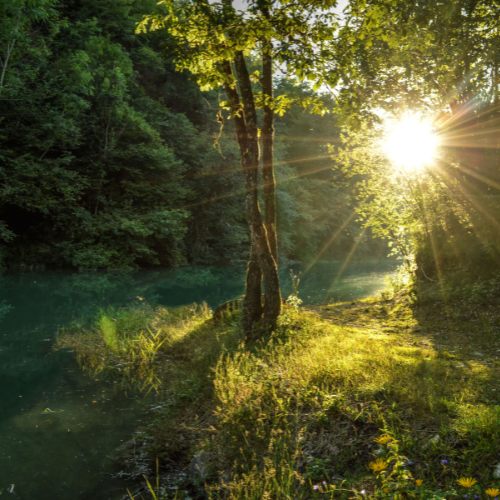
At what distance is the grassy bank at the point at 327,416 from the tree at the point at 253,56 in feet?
4.38

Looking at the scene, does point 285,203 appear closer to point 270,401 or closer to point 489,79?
point 489,79

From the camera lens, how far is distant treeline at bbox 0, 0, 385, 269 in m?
28.9

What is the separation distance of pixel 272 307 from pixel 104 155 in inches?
1021

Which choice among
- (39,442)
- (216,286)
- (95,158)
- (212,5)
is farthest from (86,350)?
(95,158)

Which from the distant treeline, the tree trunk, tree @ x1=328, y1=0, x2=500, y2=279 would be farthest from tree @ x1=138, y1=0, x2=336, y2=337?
the distant treeline

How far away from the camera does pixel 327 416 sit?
19.2 feet

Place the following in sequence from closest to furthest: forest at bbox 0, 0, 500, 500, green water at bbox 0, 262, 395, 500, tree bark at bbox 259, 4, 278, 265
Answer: forest at bbox 0, 0, 500, 500 < green water at bbox 0, 262, 395, 500 < tree bark at bbox 259, 4, 278, 265

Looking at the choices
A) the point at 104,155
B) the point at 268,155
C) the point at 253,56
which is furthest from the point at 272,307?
the point at 104,155

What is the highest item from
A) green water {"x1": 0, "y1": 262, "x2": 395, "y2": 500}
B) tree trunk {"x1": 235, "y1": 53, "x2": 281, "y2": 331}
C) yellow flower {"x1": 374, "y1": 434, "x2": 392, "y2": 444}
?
tree trunk {"x1": 235, "y1": 53, "x2": 281, "y2": 331}

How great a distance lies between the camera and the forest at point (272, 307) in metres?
5.49

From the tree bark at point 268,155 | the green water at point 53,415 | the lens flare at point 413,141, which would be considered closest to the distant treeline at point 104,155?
the lens flare at point 413,141

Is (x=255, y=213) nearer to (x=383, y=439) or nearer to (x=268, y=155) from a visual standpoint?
(x=268, y=155)

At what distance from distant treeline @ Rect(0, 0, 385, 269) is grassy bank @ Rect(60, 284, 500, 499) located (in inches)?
597

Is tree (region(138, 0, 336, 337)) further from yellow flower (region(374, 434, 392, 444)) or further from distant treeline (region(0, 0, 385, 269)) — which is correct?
distant treeline (region(0, 0, 385, 269))
